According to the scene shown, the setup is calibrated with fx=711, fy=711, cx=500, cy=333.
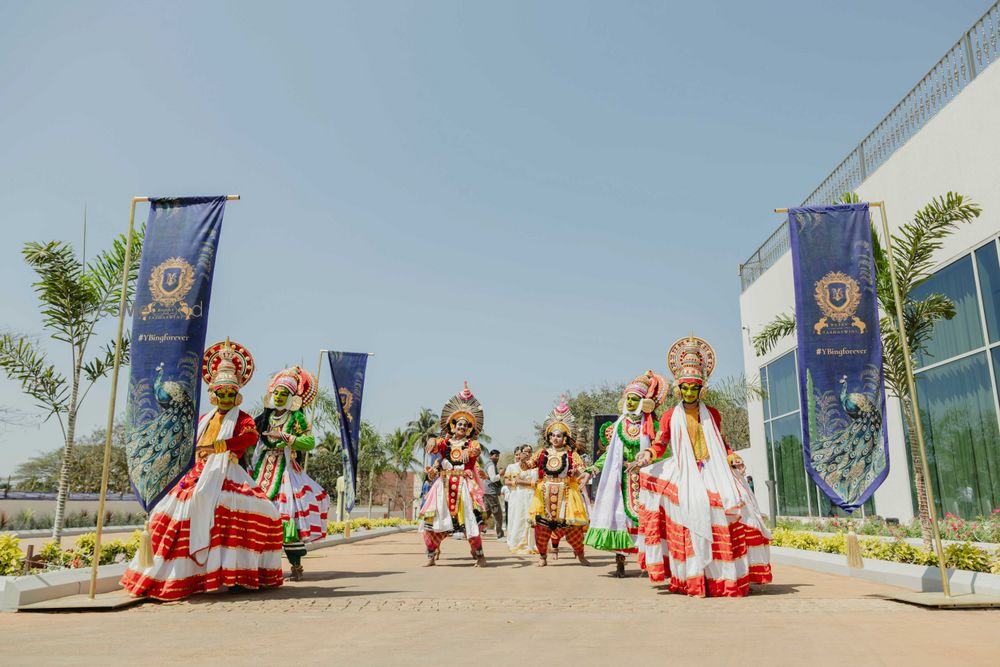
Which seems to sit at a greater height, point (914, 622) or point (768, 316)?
point (768, 316)

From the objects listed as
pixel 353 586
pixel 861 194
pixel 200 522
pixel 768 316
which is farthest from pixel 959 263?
pixel 200 522

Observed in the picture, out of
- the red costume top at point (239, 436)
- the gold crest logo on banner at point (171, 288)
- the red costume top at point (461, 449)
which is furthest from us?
the red costume top at point (461, 449)

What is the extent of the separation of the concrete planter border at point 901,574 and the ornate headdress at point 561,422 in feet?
13.2

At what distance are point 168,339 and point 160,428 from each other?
91 cm

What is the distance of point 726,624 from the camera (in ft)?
18.4

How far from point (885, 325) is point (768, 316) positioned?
1086cm

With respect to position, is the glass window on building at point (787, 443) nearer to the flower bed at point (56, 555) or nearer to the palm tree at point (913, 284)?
the palm tree at point (913, 284)

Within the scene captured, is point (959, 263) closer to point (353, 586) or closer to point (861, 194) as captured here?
point (861, 194)

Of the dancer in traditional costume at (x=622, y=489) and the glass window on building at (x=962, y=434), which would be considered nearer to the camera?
the dancer in traditional costume at (x=622, y=489)

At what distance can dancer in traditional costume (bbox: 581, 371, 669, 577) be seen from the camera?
979 cm

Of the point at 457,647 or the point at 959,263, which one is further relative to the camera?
the point at 959,263

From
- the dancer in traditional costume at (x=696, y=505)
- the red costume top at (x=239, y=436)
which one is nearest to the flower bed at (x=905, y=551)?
the dancer in traditional costume at (x=696, y=505)

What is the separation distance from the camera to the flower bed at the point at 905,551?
25.6ft

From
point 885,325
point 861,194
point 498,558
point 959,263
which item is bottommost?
point 498,558
